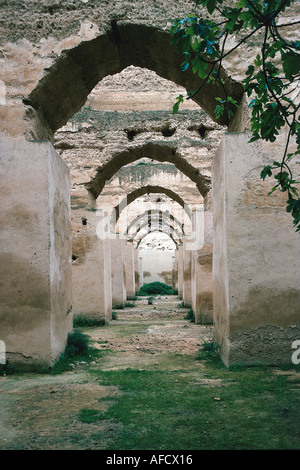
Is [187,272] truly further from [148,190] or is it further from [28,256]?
[28,256]

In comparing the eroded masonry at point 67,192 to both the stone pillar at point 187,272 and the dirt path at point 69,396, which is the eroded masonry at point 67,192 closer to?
the dirt path at point 69,396

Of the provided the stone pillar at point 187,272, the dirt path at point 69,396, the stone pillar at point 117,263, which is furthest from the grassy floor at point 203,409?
the stone pillar at point 117,263

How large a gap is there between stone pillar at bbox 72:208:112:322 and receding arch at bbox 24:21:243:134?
11.1ft

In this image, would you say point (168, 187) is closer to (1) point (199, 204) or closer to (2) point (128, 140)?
(1) point (199, 204)

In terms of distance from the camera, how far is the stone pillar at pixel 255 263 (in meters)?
3.83

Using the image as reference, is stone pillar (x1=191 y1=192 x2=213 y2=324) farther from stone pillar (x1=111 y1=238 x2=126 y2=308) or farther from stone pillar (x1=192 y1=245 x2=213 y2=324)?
stone pillar (x1=111 y1=238 x2=126 y2=308)

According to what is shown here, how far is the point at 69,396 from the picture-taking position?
10.2ft

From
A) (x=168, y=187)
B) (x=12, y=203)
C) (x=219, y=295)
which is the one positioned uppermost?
(x=168, y=187)

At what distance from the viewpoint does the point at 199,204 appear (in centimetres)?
1101

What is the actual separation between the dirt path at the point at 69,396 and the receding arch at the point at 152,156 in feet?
11.7

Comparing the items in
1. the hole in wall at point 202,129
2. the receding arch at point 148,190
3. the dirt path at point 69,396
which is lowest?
the dirt path at point 69,396
